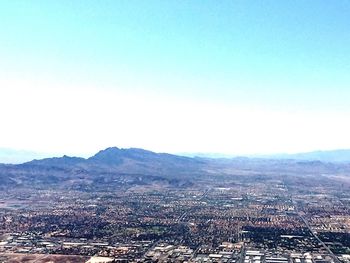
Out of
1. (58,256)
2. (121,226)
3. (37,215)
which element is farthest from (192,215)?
(58,256)

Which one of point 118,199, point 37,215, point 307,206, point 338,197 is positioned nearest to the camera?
point 37,215

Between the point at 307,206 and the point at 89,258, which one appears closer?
the point at 89,258

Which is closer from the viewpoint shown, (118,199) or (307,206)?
(307,206)

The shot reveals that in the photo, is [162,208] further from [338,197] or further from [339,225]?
[338,197]

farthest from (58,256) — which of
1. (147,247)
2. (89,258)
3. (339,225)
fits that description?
(339,225)

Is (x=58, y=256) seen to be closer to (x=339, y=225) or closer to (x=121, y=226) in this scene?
(x=121, y=226)

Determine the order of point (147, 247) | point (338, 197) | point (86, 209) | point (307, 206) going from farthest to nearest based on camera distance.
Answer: point (338, 197) → point (307, 206) → point (86, 209) → point (147, 247)

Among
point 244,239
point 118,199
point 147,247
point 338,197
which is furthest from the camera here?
point 338,197

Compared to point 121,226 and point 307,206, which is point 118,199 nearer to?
point 121,226

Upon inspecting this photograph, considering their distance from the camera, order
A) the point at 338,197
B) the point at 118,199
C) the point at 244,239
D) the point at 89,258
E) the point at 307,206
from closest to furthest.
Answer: the point at 89,258 < the point at 244,239 < the point at 307,206 < the point at 118,199 < the point at 338,197
